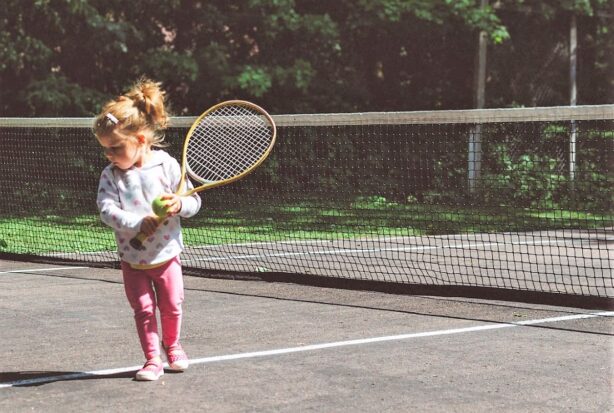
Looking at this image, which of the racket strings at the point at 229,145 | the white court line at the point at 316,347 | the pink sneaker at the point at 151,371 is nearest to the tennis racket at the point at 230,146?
the racket strings at the point at 229,145

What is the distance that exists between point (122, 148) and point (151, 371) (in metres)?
1.17

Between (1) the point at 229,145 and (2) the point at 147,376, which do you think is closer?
(2) the point at 147,376

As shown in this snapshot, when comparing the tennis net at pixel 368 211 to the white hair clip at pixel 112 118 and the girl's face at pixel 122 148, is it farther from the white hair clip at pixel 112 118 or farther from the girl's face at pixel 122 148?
the white hair clip at pixel 112 118

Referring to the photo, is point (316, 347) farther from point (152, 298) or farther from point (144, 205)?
point (144, 205)

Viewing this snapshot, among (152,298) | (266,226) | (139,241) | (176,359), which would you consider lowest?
(266,226)

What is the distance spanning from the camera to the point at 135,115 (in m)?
5.73

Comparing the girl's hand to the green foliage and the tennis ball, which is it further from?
the green foliage

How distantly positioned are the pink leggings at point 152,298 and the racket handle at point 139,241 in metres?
0.16

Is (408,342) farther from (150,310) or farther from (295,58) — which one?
(295,58)

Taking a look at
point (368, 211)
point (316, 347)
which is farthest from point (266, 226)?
point (316, 347)

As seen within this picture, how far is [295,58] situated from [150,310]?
65.9 feet

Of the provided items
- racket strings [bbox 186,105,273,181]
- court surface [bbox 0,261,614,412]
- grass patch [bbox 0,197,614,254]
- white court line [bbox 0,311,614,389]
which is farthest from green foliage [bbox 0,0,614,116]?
white court line [bbox 0,311,614,389]

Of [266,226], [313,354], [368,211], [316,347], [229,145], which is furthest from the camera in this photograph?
[368,211]

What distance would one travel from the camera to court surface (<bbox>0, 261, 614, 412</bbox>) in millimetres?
5367
